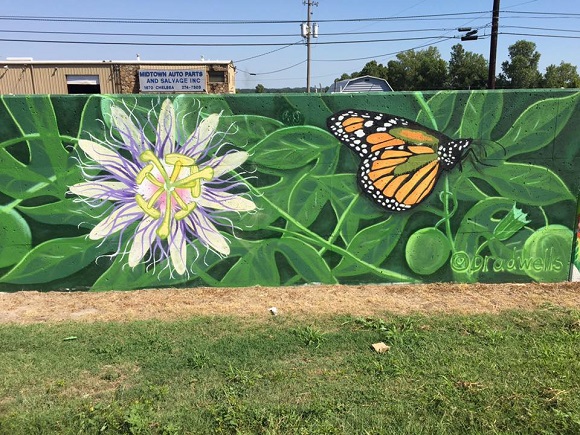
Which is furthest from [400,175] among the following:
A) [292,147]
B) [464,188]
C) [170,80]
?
[170,80]

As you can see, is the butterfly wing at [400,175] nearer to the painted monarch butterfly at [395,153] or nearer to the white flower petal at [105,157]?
the painted monarch butterfly at [395,153]

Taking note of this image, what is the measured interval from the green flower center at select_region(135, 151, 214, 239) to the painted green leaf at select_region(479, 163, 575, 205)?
3.09m

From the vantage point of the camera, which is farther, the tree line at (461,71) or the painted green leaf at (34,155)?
the tree line at (461,71)

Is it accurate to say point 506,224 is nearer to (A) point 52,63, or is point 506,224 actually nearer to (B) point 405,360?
(B) point 405,360

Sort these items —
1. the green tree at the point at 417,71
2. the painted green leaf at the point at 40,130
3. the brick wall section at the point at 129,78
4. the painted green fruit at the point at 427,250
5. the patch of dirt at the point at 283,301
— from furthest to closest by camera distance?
the green tree at the point at 417,71 → the brick wall section at the point at 129,78 → the painted green fruit at the point at 427,250 → the painted green leaf at the point at 40,130 → the patch of dirt at the point at 283,301

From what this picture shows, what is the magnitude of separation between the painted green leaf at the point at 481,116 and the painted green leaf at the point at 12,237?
4735 mm

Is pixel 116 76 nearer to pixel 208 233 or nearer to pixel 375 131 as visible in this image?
pixel 208 233

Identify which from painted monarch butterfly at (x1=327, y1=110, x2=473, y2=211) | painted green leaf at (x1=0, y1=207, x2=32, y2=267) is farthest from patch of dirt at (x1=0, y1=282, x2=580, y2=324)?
painted monarch butterfly at (x1=327, y1=110, x2=473, y2=211)

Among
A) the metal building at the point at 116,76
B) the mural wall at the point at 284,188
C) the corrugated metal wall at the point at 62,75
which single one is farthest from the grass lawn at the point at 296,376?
the corrugated metal wall at the point at 62,75

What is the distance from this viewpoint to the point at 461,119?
4945 millimetres

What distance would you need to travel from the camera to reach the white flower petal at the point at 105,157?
477 centimetres

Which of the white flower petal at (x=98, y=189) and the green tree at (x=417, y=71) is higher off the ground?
the green tree at (x=417, y=71)

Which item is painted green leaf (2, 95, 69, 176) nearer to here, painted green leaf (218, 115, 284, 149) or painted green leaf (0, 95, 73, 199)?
painted green leaf (0, 95, 73, 199)

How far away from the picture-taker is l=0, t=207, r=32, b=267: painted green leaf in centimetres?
486
